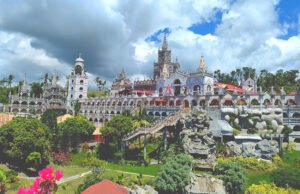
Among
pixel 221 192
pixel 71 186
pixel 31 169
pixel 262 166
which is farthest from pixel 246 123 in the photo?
pixel 31 169

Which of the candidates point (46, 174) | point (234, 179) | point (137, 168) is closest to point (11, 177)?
point (137, 168)

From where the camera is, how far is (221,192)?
27828 mm

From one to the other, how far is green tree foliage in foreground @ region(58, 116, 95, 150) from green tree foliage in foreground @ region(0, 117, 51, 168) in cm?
866

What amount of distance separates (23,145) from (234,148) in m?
28.8

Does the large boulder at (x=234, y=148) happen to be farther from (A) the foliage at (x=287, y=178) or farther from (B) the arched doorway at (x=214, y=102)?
(B) the arched doorway at (x=214, y=102)

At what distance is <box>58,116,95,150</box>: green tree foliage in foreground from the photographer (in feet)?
159

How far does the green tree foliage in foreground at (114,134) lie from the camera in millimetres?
45969

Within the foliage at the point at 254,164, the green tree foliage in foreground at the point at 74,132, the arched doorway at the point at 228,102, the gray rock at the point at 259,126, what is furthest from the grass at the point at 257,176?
the green tree foliage in foreground at the point at 74,132

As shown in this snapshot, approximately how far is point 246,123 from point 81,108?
187 feet

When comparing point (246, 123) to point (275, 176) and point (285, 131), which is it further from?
point (275, 176)

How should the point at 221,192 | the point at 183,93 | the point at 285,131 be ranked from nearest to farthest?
the point at 221,192 < the point at 285,131 < the point at 183,93

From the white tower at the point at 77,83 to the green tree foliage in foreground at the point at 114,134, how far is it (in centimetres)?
5446

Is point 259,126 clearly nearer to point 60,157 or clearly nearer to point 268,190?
point 268,190

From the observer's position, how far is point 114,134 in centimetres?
Answer: 4603
